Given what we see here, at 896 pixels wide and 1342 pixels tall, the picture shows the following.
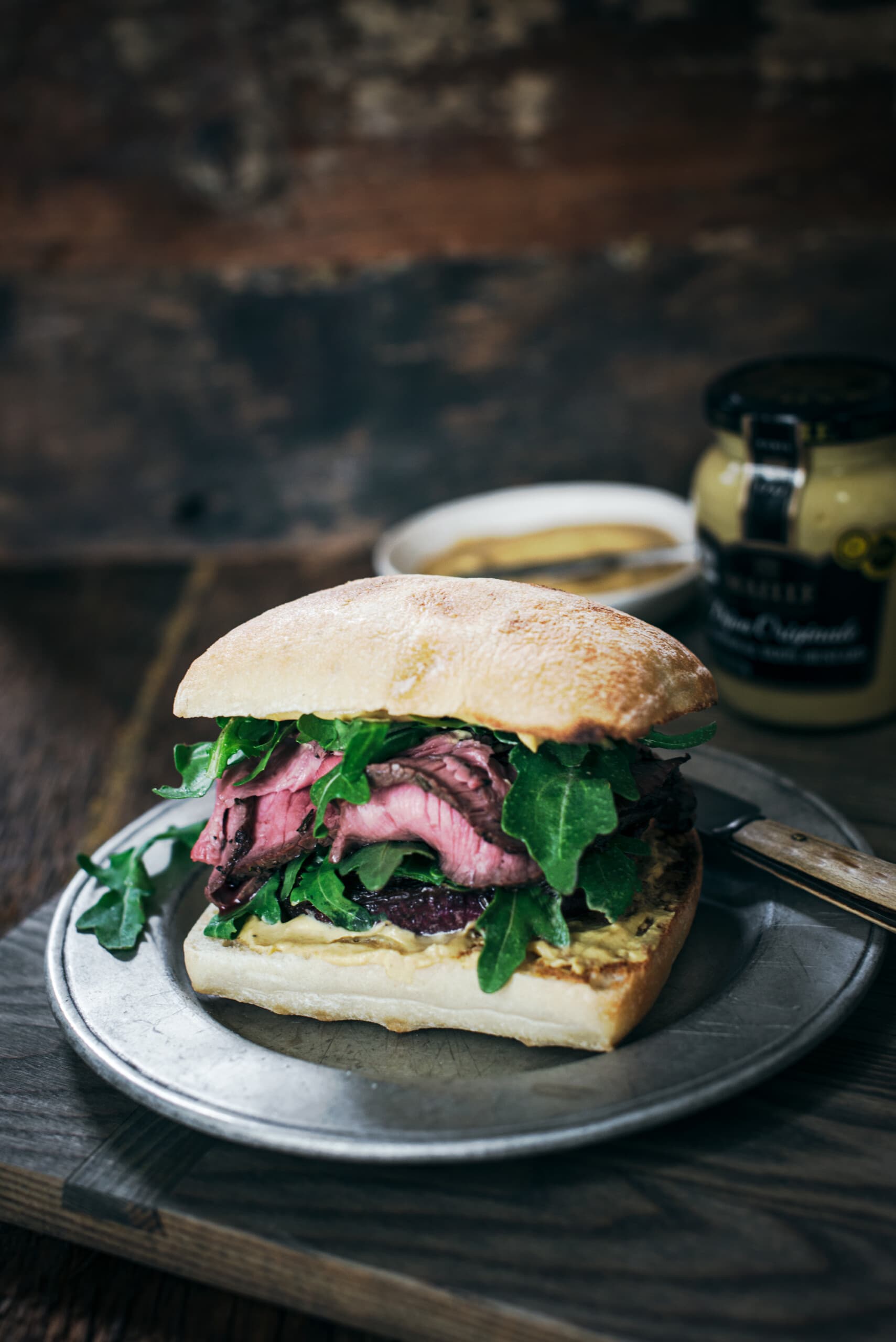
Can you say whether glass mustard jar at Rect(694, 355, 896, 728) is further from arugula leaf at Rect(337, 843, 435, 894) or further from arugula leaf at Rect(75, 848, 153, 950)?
arugula leaf at Rect(75, 848, 153, 950)

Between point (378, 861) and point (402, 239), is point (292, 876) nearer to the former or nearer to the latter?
point (378, 861)

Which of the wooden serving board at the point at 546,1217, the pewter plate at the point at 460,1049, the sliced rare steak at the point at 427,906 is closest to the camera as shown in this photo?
the wooden serving board at the point at 546,1217

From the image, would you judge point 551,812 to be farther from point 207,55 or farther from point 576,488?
point 207,55

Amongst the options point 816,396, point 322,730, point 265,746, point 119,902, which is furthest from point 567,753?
point 816,396

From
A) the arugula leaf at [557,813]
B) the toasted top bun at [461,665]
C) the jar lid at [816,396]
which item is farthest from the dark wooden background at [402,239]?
the arugula leaf at [557,813]

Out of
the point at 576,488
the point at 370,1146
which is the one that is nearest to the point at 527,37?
the point at 576,488

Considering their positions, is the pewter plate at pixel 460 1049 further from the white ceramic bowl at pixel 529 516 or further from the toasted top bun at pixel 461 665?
the white ceramic bowl at pixel 529 516

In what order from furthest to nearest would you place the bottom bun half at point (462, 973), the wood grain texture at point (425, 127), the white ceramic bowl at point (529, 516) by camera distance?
the wood grain texture at point (425, 127), the white ceramic bowl at point (529, 516), the bottom bun half at point (462, 973)

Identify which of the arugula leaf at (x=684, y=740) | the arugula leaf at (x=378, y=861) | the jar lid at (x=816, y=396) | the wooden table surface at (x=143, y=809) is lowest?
the wooden table surface at (x=143, y=809)
